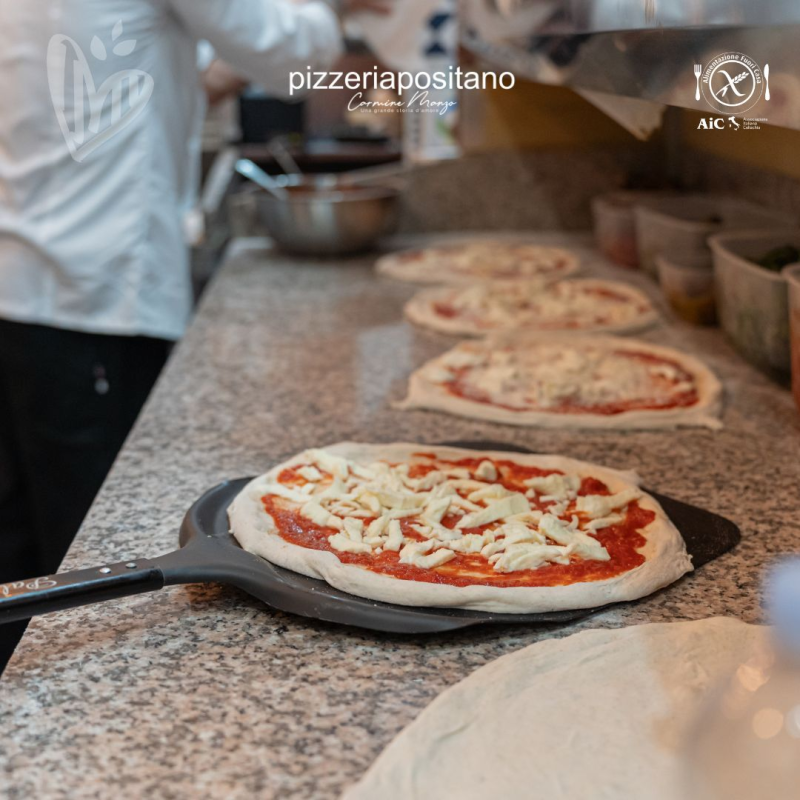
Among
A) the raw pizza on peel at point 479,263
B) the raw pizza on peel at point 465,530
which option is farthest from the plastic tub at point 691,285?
the raw pizza on peel at point 465,530

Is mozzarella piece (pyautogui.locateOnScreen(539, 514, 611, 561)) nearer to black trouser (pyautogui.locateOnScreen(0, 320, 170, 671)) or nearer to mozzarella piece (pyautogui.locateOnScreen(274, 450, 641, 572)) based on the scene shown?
mozzarella piece (pyautogui.locateOnScreen(274, 450, 641, 572))

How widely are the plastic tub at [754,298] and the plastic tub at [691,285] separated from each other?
0.35 ft

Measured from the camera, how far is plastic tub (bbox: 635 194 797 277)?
217 centimetres

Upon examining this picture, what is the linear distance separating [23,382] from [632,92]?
149 centimetres

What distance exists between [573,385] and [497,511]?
61 cm

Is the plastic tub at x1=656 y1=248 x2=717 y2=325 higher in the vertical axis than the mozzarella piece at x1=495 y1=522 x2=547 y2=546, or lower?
lower

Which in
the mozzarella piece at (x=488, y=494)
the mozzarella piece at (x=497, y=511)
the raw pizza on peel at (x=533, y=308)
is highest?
the mozzarella piece at (x=497, y=511)

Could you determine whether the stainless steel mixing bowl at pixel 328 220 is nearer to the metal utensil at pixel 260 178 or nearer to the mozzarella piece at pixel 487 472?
the metal utensil at pixel 260 178

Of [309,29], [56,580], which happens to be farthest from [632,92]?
[309,29]

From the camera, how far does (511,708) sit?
832 millimetres

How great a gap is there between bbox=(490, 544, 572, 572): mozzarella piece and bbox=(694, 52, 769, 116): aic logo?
1.65ft

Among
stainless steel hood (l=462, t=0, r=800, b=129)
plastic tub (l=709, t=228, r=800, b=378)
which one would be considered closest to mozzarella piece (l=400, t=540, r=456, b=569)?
stainless steel hood (l=462, t=0, r=800, b=129)

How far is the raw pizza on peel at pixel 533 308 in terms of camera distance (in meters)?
2.13
